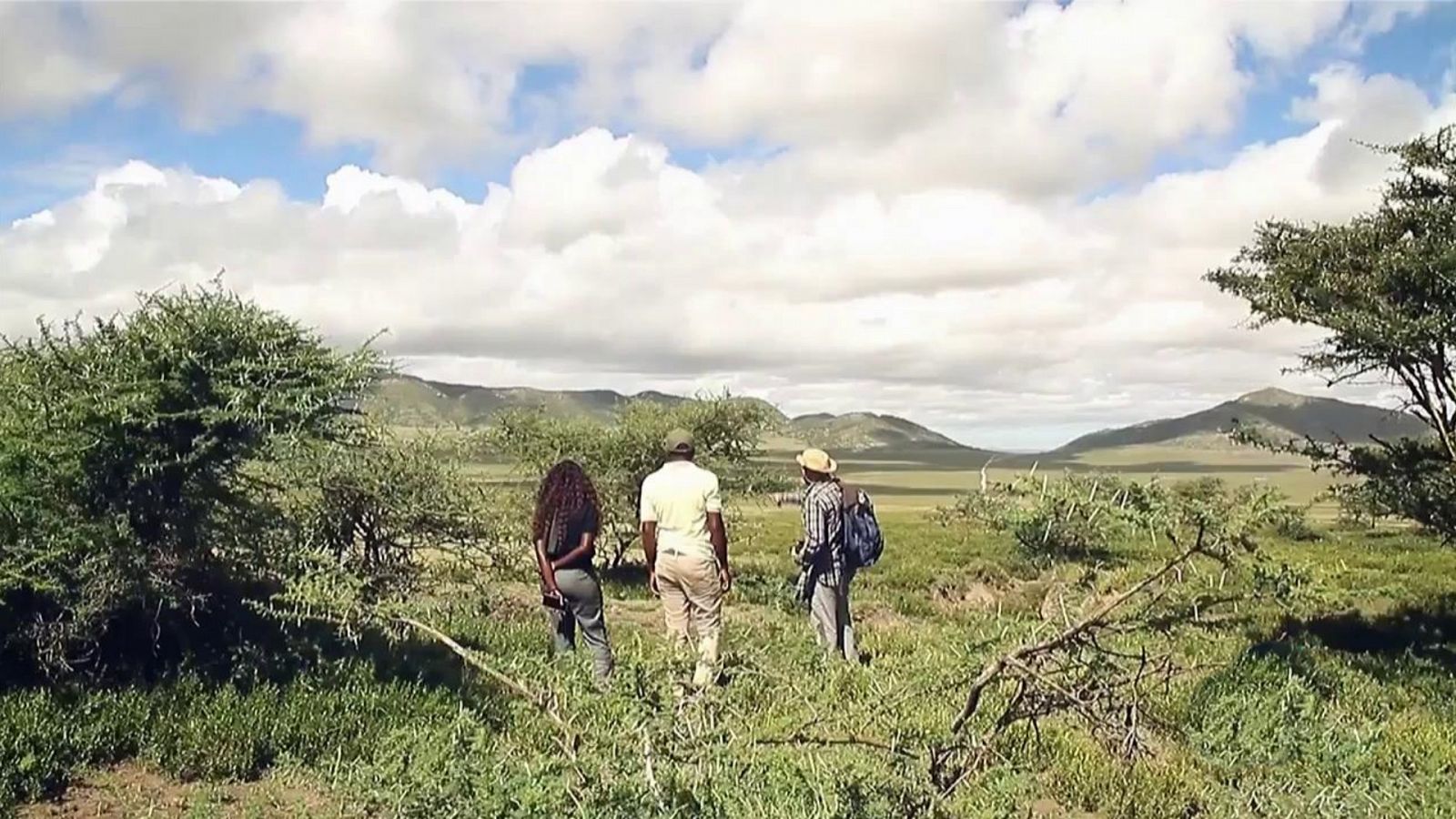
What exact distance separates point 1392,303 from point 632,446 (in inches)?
432

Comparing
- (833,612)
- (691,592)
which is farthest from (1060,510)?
(833,612)

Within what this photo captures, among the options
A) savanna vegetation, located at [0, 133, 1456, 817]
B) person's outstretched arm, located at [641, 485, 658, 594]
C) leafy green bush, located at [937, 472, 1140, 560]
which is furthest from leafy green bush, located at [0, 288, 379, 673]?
leafy green bush, located at [937, 472, 1140, 560]

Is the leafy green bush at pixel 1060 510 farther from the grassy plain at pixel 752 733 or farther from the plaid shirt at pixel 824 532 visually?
the plaid shirt at pixel 824 532

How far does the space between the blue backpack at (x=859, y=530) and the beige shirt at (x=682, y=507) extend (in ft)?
4.92

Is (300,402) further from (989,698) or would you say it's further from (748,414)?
(748,414)

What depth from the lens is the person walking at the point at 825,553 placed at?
9.40 metres

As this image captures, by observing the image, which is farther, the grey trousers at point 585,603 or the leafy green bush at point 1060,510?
the grey trousers at point 585,603

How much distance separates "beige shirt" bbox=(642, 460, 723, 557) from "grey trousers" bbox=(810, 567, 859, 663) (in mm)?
1351

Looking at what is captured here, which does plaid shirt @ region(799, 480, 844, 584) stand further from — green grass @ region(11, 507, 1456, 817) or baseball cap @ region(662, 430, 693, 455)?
baseball cap @ region(662, 430, 693, 455)

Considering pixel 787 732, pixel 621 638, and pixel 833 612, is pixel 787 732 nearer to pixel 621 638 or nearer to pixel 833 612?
pixel 833 612

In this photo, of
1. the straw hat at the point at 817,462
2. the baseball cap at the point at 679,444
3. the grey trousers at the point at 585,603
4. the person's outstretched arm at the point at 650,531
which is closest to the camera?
the grey trousers at the point at 585,603

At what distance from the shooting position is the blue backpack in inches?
381

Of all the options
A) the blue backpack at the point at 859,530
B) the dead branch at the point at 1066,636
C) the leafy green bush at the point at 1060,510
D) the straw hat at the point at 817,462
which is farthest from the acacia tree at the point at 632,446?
the dead branch at the point at 1066,636

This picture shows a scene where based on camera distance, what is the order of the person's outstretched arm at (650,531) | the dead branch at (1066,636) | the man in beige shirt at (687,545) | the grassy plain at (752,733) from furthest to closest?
the person's outstretched arm at (650,531)
the man in beige shirt at (687,545)
the grassy plain at (752,733)
the dead branch at (1066,636)
